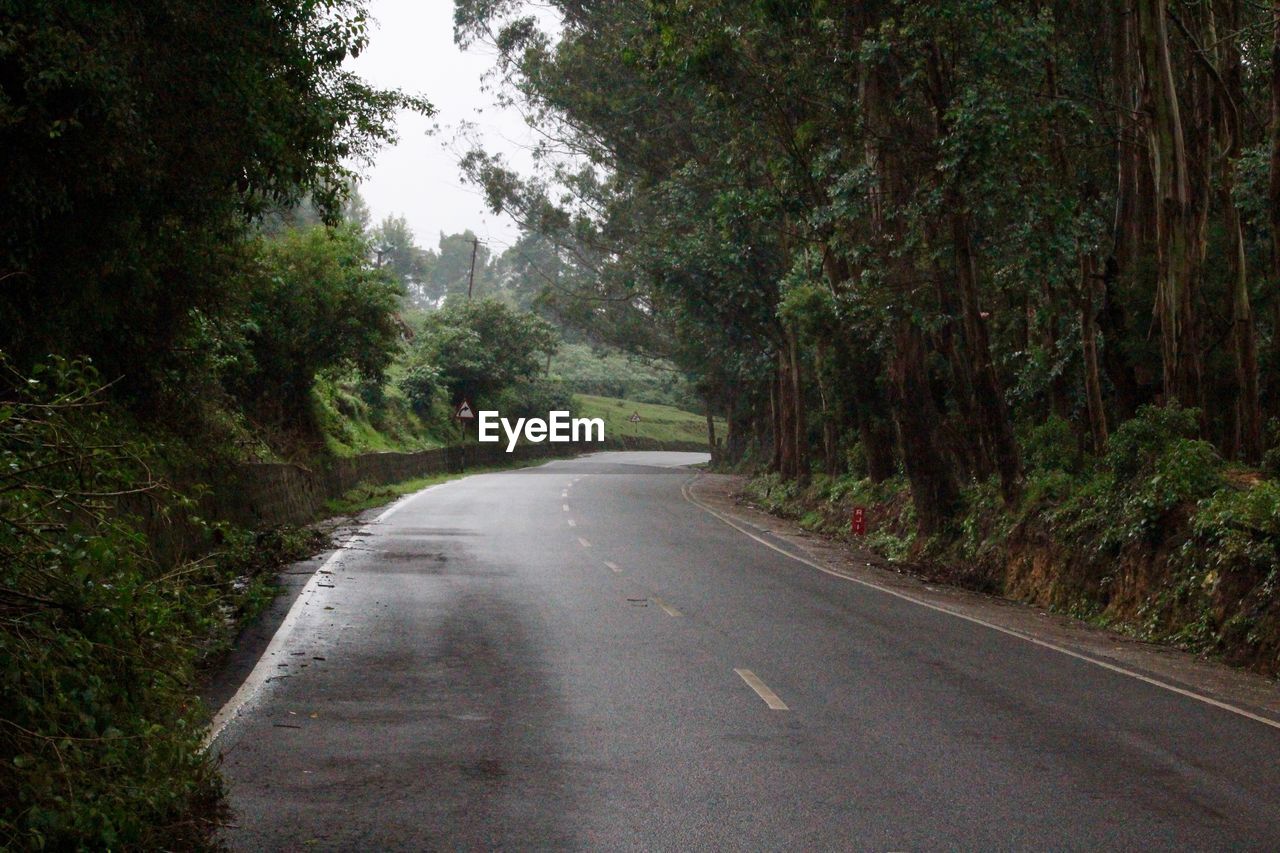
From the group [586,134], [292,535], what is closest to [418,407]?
[586,134]

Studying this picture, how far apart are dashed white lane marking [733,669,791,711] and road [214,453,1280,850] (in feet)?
0.12

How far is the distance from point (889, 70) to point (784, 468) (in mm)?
22711

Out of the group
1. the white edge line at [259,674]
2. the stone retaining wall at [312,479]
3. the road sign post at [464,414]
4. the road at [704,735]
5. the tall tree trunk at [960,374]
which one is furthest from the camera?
the road sign post at [464,414]

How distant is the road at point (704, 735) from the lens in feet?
22.3

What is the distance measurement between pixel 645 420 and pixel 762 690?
10077 cm

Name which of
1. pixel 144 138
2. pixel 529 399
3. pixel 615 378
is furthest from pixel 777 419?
pixel 615 378

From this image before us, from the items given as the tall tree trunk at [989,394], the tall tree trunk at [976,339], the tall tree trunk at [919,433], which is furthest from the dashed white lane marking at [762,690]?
the tall tree trunk at [919,433]

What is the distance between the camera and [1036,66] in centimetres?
1944

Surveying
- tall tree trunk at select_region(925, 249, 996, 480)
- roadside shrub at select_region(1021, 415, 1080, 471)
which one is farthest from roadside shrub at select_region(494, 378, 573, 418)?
roadside shrub at select_region(1021, 415, 1080, 471)

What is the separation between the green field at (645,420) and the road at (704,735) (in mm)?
79567

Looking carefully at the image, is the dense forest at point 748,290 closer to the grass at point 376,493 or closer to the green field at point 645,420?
the grass at point 376,493

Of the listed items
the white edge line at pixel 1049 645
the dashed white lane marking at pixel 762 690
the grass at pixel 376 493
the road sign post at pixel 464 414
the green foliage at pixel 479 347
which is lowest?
the white edge line at pixel 1049 645

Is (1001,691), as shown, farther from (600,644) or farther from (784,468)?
(784,468)

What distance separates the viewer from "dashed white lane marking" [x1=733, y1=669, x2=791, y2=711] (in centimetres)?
997
